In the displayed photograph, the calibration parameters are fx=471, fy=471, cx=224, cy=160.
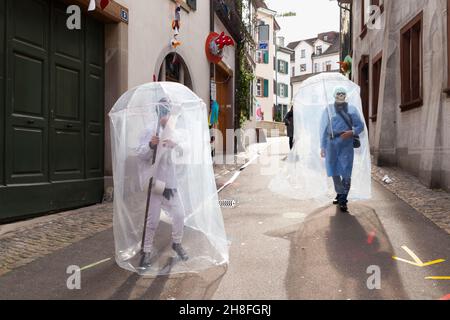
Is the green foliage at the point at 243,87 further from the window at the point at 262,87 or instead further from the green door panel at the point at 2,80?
the window at the point at 262,87

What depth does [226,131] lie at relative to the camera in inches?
742

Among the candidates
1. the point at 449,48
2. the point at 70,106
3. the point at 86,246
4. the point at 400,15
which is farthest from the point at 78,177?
the point at 400,15

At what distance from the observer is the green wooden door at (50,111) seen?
6.15 m

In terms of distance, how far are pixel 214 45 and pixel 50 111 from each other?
842 cm

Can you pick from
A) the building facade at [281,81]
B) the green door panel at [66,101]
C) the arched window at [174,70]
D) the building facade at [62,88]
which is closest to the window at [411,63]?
the arched window at [174,70]

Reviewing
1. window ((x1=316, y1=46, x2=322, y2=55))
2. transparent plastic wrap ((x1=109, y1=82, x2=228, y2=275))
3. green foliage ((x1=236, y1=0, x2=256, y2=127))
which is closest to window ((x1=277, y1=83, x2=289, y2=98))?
window ((x1=316, y1=46, x2=322, y2=55))

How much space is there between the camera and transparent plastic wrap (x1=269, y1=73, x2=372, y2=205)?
702 centimetres

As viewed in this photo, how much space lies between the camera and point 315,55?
66750 millimetres

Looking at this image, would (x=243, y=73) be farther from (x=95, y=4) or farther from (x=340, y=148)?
(x=340, y=148)

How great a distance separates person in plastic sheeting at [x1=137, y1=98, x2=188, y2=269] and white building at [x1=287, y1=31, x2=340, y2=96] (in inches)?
2371

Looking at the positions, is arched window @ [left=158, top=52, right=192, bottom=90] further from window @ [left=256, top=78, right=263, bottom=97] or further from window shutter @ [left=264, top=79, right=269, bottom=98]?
window shutter @ [left=264, top=79, right=269, bottom=98]

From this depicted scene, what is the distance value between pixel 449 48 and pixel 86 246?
22.7 ft

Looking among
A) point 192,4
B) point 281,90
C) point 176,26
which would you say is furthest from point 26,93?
point 281,90
